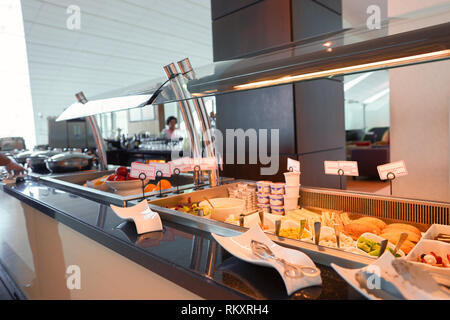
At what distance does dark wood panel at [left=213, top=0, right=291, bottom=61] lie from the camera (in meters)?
2.23

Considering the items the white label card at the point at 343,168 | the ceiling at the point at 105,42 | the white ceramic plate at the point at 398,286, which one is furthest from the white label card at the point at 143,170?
the ceiling at the point at 105,42

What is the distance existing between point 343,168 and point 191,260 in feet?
2.57

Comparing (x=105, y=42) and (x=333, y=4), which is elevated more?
(x=105, y=42)

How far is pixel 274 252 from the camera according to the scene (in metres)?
0.77

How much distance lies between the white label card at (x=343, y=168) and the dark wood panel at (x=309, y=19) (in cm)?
128

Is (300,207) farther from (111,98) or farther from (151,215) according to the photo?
(111,98)

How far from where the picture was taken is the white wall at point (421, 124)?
2.05m

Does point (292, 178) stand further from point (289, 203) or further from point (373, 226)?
point (373, 226)

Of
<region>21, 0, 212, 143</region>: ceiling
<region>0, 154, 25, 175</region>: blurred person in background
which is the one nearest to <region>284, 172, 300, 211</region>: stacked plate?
<region>0, 154, 25, 175</region>: blurred person in background

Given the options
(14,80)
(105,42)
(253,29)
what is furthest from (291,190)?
(14,80)

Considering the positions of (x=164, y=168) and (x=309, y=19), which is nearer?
(x=164, y=168)

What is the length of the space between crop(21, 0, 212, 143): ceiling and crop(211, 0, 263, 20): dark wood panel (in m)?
3.94

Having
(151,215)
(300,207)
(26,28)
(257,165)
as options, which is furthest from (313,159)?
(26,28)
